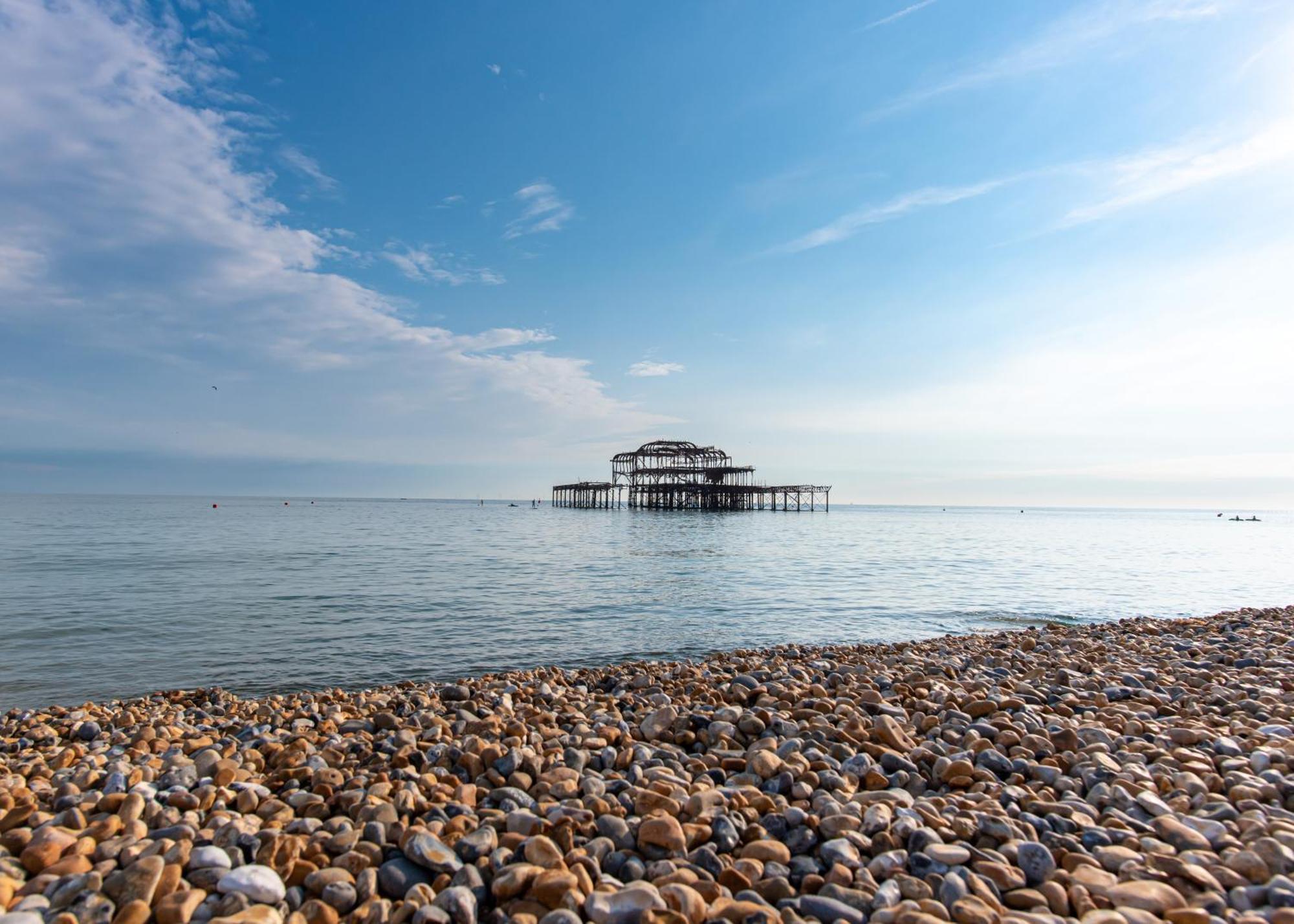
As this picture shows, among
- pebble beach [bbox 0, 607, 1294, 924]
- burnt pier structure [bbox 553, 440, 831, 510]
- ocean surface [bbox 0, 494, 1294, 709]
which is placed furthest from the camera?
burnt pier structure [bbox 553, 440, 831, 510]

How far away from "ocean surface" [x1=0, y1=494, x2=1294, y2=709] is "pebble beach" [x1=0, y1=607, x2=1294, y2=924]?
4.09 metres

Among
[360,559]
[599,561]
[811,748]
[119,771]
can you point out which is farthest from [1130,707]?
[360,559]

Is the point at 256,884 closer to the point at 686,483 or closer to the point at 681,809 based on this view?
the point at 681,809

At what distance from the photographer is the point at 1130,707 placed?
18.7 ft

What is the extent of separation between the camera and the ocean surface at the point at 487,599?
33.8 ft

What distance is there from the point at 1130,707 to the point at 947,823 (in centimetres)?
329

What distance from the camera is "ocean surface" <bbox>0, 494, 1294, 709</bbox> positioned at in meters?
10.3

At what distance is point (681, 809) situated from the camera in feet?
12.2

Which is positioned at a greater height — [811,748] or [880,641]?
[811,748]

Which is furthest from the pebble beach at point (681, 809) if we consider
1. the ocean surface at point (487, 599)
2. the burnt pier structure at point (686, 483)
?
the burnt pier structure at point (686, 483)

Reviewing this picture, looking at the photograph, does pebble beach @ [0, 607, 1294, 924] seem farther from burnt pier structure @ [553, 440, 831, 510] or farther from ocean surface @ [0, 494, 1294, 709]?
burnt pier structure @ [553, 440, 831, 510]

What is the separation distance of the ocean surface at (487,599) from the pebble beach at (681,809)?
409cm

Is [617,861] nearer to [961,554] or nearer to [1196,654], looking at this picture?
[1196,654]

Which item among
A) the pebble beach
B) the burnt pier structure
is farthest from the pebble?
the burnt pier structure
